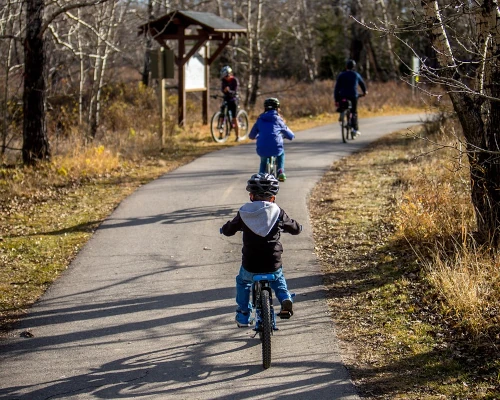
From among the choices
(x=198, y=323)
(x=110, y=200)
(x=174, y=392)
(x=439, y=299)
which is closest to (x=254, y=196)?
(x=198, y=323)

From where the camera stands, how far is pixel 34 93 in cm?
1536

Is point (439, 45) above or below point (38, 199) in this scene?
above

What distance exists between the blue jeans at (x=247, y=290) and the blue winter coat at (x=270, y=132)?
202 inches

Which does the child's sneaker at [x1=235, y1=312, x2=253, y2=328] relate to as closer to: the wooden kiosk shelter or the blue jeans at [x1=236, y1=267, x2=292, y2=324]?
the blue jeans at [x1=236, y1=267, x2=292, y2=324]

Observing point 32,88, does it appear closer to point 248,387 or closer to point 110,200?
point 110,200

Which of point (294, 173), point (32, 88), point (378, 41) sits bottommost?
point (294, 173)

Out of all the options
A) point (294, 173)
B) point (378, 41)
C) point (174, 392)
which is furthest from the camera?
point (378, 41)

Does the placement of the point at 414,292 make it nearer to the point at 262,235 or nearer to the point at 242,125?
the point at 262,235

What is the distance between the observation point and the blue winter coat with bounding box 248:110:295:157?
37.5 feet

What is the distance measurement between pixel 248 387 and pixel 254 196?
1.68 m

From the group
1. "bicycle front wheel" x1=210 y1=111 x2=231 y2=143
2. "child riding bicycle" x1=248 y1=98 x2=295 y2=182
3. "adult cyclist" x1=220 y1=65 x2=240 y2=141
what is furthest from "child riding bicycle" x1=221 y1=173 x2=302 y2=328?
"bicycle front wheel" x1=210 y1=111 x2=231 y2=143

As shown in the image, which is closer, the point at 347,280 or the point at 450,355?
the point at 450,355

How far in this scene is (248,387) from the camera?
5.64 metres

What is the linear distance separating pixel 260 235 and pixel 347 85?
13.4m
